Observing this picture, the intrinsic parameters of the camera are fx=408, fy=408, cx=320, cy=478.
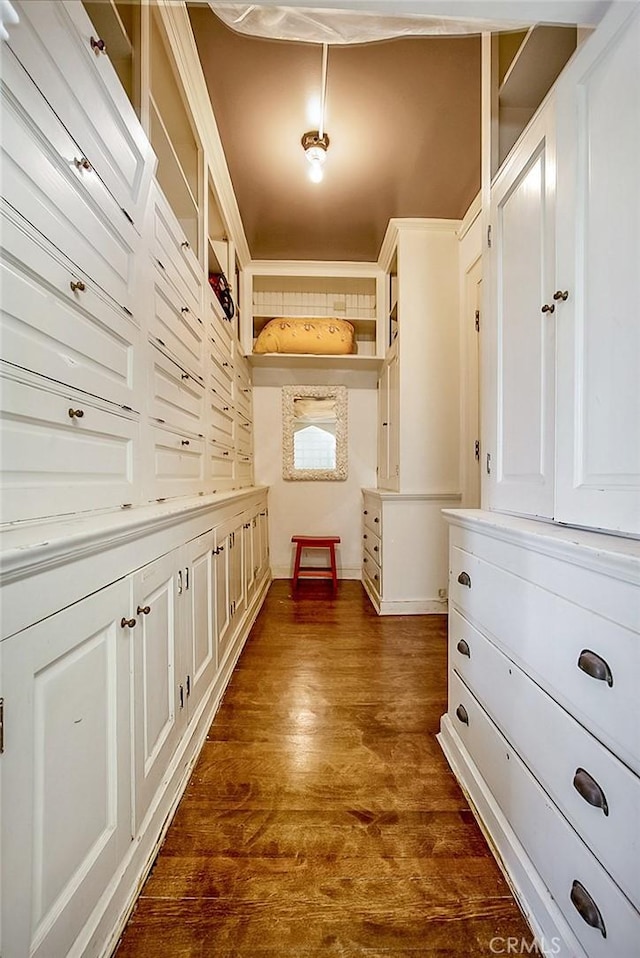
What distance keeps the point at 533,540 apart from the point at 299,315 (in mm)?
3361

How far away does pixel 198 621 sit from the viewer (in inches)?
59.7

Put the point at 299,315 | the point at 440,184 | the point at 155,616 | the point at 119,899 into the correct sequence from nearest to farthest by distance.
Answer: the point at 119,899 → the point at 155,616 → the point at 440,184 → the point at 299,315

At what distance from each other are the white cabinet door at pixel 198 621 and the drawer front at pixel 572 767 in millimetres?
949

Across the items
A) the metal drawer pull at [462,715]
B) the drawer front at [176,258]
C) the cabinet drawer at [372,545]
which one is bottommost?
the metal drawer pull at [462,715]

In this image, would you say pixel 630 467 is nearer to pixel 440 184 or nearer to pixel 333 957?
pixel 333 957

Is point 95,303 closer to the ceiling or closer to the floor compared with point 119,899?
closer to the ceiling

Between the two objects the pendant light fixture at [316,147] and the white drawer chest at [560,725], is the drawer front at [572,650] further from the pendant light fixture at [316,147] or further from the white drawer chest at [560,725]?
the pendant light fixture at [316,147]

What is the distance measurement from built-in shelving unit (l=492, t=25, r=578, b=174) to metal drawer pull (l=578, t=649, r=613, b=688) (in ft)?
5.16

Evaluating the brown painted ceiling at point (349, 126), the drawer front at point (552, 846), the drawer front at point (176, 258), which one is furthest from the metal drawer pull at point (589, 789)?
the brown painted ceiling at point (349, 126)

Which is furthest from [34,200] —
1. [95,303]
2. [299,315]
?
[299,315]

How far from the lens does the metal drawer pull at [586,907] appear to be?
69 centimetres

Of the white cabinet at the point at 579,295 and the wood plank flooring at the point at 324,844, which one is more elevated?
the white cabinet at the point at 579,295

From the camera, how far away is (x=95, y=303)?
961 millimetres

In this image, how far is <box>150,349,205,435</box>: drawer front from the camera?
1372 mm
